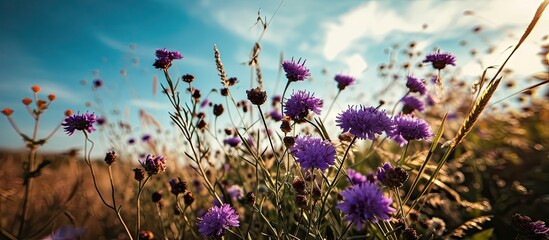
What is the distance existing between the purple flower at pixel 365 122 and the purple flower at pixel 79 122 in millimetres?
1060

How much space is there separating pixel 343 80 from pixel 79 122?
4.53 ft

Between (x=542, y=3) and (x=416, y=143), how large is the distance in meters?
3.06

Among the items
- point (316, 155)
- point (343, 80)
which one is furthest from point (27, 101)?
point (343, 80)

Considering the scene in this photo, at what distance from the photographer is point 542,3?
0.96 metres

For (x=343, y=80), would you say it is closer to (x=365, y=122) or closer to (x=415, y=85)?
(x=415, y=85)

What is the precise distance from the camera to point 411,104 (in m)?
1.86

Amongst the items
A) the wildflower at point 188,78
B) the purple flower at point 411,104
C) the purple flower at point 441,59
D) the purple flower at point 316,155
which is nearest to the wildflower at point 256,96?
the purple flower at point 316,155

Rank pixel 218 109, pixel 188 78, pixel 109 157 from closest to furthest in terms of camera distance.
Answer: pixel 109 157 → pixel 188 78 → pixel 218 109

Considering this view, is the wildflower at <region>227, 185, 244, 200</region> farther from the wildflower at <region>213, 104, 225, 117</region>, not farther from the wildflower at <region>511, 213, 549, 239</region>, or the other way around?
the wildflower at <region>511, 213, 549, 239</region>

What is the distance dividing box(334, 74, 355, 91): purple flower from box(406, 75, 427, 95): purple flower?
0.31m

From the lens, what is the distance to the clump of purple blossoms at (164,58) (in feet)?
4.41

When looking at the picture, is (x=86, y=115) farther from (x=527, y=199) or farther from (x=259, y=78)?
(x=527, y=199)

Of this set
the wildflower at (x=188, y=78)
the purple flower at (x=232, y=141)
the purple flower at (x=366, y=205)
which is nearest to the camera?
the purple flower at (x=366, y=205)

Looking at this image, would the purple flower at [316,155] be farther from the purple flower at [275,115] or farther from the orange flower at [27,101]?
the orange flower at [27,101]
